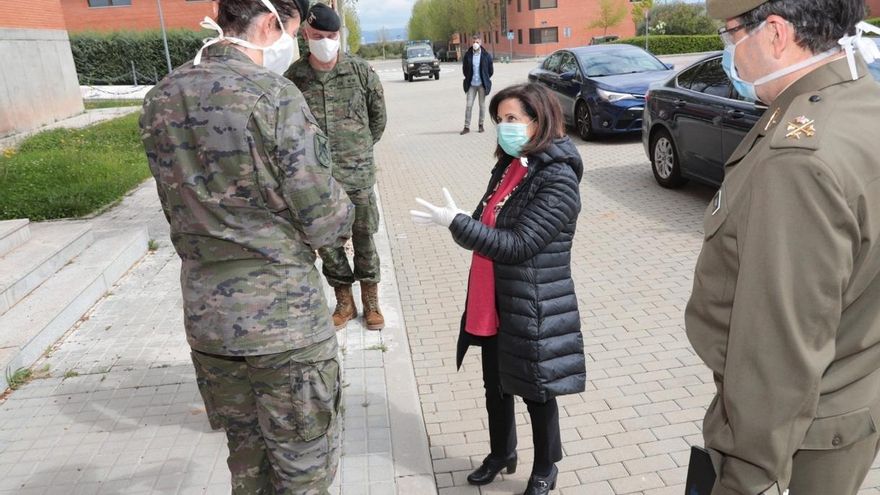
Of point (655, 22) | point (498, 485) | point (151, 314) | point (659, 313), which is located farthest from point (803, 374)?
point (655, 22)

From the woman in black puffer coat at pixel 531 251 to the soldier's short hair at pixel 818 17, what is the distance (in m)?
1.25

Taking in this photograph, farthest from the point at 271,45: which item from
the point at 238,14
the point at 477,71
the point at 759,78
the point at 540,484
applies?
the point at 477,71

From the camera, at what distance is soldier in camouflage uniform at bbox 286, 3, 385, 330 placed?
427cm

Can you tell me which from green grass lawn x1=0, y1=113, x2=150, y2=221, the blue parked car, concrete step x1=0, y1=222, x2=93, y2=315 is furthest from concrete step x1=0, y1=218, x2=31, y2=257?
the blue parked car

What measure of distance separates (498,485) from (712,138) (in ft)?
17.6

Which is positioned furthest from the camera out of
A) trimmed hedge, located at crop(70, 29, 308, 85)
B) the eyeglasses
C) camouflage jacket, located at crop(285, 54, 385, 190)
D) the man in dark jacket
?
trimmed hedge, located at crop(70, 29, 308, 85)

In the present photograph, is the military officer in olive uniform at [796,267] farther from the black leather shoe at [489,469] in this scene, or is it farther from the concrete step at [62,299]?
the concrete step at [62,299]

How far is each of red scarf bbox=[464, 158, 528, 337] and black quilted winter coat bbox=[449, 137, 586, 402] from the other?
7 cm

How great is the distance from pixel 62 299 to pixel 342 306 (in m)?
2.06

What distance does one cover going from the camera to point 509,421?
3109 millimetres

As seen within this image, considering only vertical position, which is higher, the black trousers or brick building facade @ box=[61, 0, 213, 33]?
brick building facade @ box=[61, 0, 213, 33]

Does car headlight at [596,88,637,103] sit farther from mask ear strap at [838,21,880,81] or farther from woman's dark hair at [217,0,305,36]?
mask ear strap at [838,21,880,81]

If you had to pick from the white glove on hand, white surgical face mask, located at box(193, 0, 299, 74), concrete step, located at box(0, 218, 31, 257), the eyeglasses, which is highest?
white surgical face mask, located at box(193, 0, 299, 74)

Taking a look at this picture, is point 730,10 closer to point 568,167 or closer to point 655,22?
point 568,167
